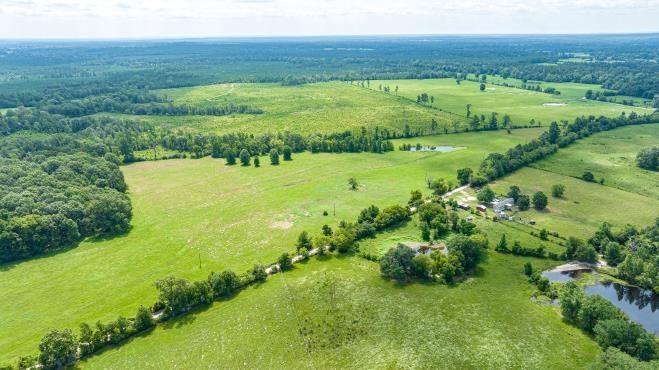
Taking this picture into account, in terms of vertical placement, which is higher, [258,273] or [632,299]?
[258,273]

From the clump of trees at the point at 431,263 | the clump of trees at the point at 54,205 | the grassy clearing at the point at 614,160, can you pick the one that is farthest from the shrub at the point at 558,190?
the clump of trees at the point at 54,205

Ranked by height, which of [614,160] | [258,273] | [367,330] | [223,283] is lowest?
[367,330]

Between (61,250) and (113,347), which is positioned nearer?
(113,347)

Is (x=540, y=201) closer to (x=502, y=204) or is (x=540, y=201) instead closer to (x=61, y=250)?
(x=502, y=204)

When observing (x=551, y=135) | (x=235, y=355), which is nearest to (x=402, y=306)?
(x=235, y=355)

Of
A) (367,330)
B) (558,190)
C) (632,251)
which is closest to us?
(367,330)

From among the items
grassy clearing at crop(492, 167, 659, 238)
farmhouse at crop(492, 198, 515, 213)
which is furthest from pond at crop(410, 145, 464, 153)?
farmhouse at crop(492, 198, 515, 213)

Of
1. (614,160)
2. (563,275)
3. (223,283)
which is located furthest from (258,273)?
(614,160)
